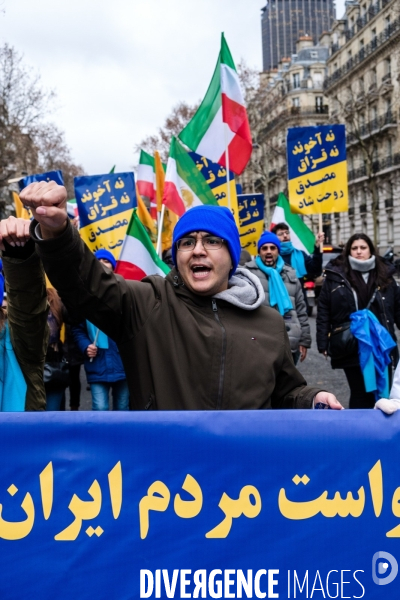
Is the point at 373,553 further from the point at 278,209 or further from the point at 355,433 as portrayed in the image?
the point at 278,209

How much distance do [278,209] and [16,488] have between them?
10.0 metres

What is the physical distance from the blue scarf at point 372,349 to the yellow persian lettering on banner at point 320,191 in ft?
12.5

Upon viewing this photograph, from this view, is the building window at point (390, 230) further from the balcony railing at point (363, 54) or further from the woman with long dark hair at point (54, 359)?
the woman with long dark hair at point (54, 359)

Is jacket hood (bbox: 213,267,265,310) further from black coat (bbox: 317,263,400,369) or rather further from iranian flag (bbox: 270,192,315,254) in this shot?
iranian flag (bbox: 270,192,315,254)

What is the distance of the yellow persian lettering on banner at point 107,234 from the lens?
24.8 ft

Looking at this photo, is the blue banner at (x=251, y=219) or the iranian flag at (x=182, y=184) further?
the blue banner at (x=251, y=219)

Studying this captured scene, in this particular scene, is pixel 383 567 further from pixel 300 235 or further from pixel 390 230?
pixel 390 230

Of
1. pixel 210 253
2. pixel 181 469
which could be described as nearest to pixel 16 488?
pixel 181 469

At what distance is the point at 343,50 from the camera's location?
5897 centimetres

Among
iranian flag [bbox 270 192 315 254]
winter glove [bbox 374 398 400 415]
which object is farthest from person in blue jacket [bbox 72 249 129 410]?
iranian flag [bbox 270 192 315 254]

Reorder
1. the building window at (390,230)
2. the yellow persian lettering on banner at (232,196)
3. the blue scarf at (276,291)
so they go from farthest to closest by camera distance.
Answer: the building window at (390,230)
the yellow persian lettering on banner at (232,196)
the blue scarf at (276,291)

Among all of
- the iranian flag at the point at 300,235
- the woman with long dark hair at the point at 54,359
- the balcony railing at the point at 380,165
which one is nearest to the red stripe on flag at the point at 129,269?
the woman with long dark hair at the point at 54,359

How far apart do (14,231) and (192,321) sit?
0.63 metres

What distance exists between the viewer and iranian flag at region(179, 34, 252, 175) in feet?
23.4
